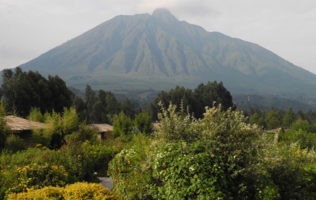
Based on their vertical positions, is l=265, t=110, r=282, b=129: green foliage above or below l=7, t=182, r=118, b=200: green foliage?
below

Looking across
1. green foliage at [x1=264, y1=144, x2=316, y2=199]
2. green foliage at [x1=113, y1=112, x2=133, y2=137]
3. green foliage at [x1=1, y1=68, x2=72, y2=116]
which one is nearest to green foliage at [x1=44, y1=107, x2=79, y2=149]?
green foliage at [x1=113, y1=112, x2=133, y2=137]

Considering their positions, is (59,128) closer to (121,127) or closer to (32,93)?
(121,127)

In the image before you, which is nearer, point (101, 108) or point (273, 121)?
point (273, 121)

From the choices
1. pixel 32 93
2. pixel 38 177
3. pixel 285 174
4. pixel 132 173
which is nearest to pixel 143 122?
pixel 32 93

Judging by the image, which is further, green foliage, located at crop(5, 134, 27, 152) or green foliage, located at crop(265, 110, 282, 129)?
green foliage, located at crop(265, 110, 282, 129)

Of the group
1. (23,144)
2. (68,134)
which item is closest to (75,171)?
(23,144)

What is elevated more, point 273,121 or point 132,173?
point 132,173

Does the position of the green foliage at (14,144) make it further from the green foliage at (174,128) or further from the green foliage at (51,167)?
the green foliage at (174,128)

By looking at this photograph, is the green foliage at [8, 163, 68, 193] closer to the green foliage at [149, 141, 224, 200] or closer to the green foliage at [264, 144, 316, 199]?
the green foliage at [149, 141, 224, 200]

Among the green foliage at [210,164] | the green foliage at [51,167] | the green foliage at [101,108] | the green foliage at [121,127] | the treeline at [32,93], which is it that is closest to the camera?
the green foliage at [210,164]

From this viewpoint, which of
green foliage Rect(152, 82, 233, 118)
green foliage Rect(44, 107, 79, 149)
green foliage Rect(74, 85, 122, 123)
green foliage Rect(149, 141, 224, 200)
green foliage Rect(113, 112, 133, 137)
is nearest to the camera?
green foliage Rect(149, 141, 224, 200)

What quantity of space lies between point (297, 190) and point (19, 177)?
18.1 feet

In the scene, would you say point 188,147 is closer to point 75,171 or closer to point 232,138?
point 232,138

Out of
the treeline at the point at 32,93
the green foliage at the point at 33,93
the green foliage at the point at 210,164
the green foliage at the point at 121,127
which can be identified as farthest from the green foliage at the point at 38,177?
the green foliage at the point at 33,93
